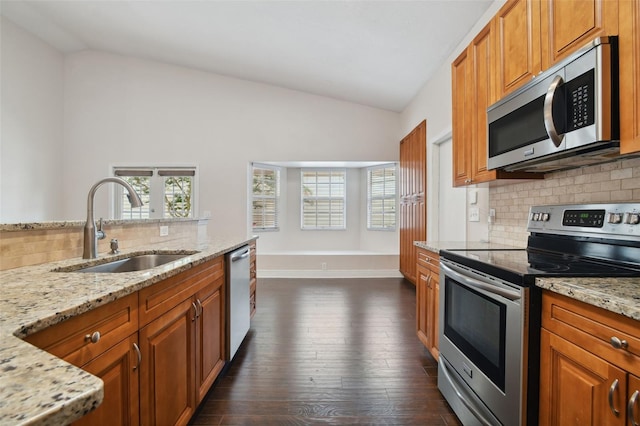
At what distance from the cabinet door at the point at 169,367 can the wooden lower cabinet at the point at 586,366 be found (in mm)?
1461

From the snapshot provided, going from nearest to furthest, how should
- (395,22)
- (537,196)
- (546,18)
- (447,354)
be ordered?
(546,18)
(447,354)
(537,196)
(395,22)

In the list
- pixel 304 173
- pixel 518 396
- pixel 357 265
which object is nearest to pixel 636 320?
pixel 518 396

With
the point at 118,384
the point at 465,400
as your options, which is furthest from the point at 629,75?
the point at 118,384

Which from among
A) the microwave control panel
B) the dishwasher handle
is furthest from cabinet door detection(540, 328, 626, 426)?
the dishwasher handle

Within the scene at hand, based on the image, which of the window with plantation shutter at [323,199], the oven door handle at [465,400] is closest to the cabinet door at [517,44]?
the oven door handle at [465,400]

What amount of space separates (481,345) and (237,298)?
1.57 meters

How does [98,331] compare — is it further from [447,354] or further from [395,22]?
[395,22]

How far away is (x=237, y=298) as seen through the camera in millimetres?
2168

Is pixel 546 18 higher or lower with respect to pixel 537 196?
higher

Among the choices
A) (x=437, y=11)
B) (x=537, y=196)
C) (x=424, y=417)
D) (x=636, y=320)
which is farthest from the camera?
(x=437, y=11)

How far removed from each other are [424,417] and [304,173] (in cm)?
452

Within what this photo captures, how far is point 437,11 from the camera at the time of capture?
248cm

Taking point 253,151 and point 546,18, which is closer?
point 546,18

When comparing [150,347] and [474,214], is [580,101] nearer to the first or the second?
[474,214]
